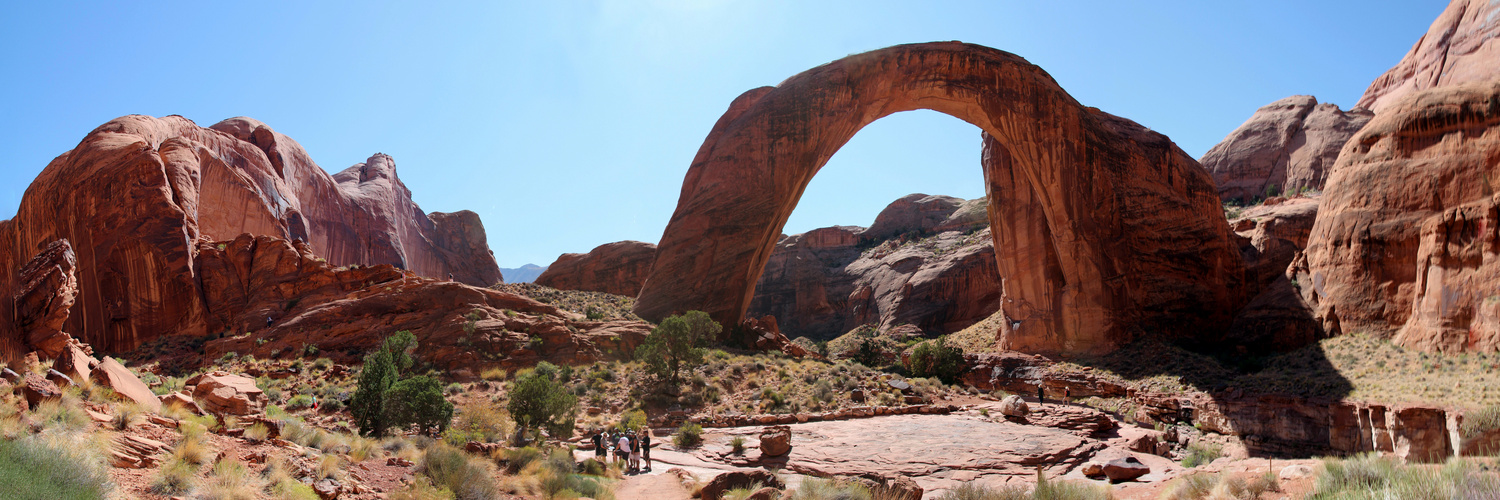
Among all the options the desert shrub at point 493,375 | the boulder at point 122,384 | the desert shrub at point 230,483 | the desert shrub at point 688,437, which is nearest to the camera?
the desert shrub at point 230,483

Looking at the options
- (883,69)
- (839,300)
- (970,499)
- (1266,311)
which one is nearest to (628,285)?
(839,300)

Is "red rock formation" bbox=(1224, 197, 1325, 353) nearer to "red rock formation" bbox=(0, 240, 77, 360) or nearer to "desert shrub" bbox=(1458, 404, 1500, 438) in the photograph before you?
"desert shrub" bbox=(1458, 404, 1500, 438)

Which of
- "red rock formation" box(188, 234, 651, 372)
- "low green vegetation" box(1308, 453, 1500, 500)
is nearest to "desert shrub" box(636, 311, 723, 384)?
"red rock formation" box(188, 234, 651, 372)

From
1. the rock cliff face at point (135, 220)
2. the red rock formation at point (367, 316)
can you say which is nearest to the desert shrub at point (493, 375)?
the red rock formation at point (367, 316)

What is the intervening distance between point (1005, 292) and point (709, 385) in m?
16.3

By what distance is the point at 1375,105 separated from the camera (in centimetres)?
4144

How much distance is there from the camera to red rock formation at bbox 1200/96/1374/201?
3628 centimetres

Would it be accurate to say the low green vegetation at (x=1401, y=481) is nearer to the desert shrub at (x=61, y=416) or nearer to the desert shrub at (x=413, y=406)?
the desert shrub at (x=61, y=416)

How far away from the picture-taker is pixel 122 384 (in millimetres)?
7738

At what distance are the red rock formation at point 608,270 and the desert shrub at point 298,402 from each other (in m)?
28.5

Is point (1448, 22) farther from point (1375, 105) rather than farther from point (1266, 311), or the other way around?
point (1266, 311)

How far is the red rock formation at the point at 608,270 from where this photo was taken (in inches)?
1724

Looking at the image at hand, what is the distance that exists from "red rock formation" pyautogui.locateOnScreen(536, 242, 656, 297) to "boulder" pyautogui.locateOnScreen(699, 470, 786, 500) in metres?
33.7

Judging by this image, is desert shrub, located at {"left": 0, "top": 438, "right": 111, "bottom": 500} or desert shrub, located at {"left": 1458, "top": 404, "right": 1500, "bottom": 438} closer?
desert shrub, located at {"left": 0, "top": 438, "right": 111, "bottom": 500}
